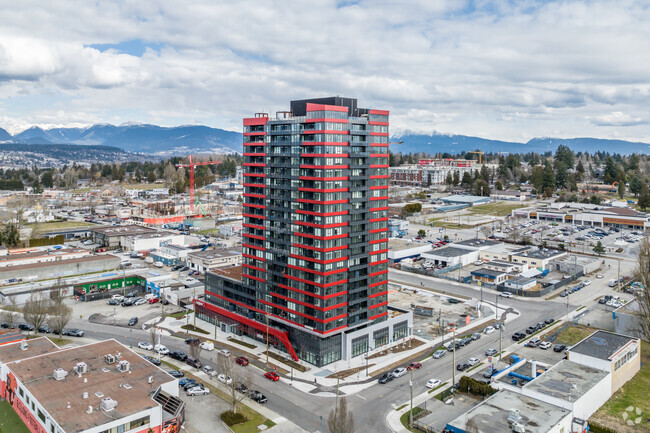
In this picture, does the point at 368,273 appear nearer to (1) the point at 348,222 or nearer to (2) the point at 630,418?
(1) the point at 348,222

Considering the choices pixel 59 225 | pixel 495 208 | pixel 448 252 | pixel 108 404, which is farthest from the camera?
pixel 495 208

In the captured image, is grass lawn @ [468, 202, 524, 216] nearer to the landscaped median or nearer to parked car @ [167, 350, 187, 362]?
parked car @ [167, 350, 187, 362]

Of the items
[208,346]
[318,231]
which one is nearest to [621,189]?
[318,231]

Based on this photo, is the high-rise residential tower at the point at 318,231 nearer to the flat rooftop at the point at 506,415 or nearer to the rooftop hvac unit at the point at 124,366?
the rooftop hvac unit at the point at 124,366

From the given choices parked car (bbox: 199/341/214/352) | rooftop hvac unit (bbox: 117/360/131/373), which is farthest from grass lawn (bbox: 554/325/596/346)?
rooftop hvac unit (bbox: 117/360/131/373)

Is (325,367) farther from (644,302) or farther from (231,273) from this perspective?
(644,302)
